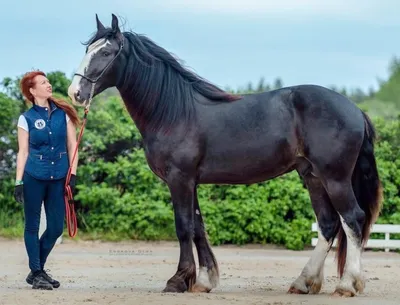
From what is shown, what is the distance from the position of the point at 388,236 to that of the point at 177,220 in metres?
6.82

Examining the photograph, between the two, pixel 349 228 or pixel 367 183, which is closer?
pixel 349 228

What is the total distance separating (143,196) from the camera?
15320mm

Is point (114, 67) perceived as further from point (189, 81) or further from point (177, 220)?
point (177, 220)

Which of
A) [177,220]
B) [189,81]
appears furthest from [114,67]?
[177,220]

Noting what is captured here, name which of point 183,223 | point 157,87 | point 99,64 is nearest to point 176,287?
point 183,223

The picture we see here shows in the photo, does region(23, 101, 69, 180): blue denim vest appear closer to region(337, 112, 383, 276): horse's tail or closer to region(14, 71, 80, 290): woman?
region(14, 71, 80, 290): woman

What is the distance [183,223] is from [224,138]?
2.97 feet

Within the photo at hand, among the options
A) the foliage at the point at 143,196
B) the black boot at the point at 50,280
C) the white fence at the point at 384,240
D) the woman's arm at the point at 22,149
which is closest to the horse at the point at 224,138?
the woman's arm at the point at 22,149

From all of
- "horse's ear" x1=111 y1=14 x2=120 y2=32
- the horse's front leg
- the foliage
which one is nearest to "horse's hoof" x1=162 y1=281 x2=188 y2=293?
the horse's front leg

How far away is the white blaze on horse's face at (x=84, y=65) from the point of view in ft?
28.7

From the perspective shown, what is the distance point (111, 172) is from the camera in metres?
15.5

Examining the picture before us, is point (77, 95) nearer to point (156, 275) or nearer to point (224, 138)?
point (224, 138)

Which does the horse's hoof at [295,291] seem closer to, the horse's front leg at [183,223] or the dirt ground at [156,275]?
the dirt ground at [156,275]

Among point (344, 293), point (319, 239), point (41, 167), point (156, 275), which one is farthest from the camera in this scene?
point (156, 275)
